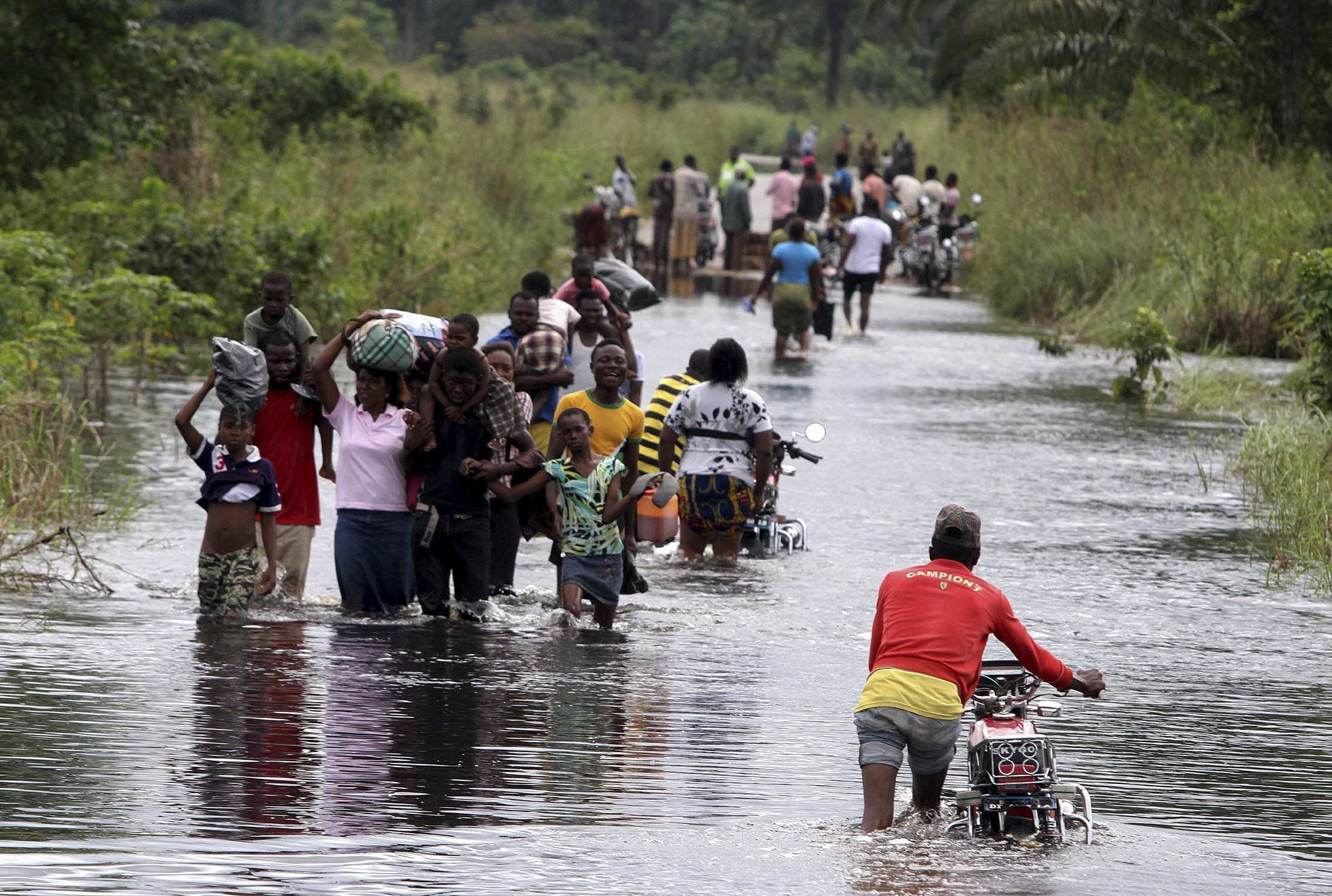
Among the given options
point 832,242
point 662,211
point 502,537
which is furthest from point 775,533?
point 662,211

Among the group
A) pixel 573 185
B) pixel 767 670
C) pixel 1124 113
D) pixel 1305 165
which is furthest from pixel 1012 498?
pixel 573 185

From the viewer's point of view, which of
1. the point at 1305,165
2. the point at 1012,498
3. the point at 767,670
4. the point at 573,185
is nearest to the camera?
the point at 767,670

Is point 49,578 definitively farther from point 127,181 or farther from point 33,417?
point 127,181

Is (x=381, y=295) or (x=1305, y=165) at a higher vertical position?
(x=1305, y=165)

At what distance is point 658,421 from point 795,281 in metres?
10.2

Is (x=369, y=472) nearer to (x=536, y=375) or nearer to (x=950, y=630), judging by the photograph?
(x=536, y=375)

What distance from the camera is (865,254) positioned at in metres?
25.4

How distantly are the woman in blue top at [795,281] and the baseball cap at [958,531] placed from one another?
50.9ft

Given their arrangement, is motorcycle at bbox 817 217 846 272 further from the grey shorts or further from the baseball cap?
the grey shorts

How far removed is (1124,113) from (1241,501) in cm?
1897

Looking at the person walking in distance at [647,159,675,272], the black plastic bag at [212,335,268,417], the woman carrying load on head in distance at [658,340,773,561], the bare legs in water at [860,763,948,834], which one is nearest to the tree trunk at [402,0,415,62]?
→ the person walking in distance at [647,159,675,272]

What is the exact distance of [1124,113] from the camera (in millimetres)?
32125

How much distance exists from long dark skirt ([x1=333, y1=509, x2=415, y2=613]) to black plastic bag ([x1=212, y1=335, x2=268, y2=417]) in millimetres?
736

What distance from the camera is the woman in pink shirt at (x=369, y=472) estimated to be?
9.50m
